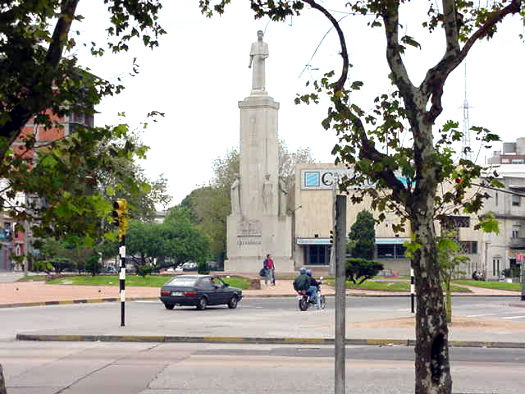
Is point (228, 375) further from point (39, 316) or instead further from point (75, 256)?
point (75, 256)

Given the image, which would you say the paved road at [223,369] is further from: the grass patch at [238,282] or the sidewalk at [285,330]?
the grass patch at [238,282]

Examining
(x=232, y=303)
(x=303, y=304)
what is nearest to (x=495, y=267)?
(x=232, y=303)

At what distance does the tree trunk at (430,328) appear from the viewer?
35.3 ft

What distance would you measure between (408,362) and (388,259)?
71593 millimetres

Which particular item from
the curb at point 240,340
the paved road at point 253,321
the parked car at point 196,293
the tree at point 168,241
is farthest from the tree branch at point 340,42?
the tree at point 168,241

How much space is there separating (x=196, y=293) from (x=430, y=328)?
86.6ft

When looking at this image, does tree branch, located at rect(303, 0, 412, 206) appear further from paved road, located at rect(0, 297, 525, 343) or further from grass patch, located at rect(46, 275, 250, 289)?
grass patch, located at rect(46, 275, 250, 289)

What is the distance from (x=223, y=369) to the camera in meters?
17.2

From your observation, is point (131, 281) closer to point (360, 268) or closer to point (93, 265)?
point (93, 265)

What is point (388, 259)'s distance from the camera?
8962cm

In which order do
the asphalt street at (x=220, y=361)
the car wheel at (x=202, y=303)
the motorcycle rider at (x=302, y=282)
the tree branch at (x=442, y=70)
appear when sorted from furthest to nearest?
1. the car wheel at (x=202, y=303)
2. the motorcycle rider at (x=302, y=282)
3. the asphalt street at (x=220, y=361)
4. the tree branch at (x=442, y=70)

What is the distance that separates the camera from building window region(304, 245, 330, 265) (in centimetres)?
8881

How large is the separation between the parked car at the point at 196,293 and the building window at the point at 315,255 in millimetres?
50712

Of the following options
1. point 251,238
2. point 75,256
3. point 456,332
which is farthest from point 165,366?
point 75,256
